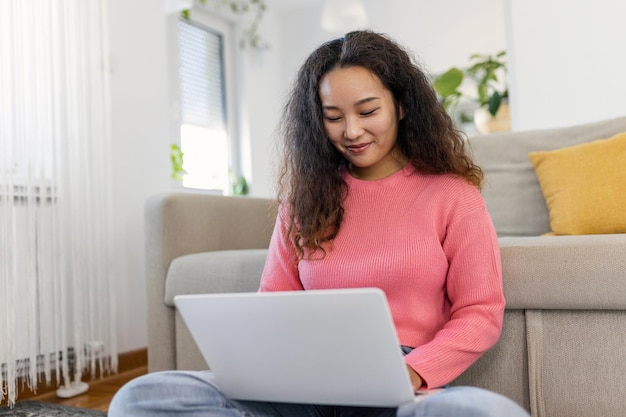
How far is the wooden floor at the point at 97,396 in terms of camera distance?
187 centimetres

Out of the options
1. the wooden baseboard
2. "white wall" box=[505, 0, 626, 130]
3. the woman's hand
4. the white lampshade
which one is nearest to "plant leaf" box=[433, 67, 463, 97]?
"white wall" box=[505, 0, 626, 130]

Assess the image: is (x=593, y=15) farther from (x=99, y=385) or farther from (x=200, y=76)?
(x=200, y=76)

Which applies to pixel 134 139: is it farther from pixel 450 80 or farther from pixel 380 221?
pixel 380 221

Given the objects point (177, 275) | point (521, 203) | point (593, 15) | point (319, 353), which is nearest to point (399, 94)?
point (319, 353)

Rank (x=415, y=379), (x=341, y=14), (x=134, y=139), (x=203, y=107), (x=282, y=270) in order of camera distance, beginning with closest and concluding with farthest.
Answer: (x=415, y=379) → (x=282, y=270) → (x=134, y=139) → (x=341, y=14) → (x=203, y=107)

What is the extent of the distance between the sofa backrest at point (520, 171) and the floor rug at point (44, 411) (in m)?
1.20

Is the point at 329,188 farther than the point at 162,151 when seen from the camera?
No

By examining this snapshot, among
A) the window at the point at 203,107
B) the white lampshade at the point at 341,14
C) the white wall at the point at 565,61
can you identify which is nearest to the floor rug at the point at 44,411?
the white wall at the point at 565,61

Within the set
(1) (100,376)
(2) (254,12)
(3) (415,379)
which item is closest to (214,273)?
(1) (100,376)

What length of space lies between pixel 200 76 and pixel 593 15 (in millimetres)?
2321

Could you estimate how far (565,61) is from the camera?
7.06 feet

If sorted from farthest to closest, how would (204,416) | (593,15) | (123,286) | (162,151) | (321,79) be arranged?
(162,151), (123,286), (593,15), (321,79), (204,416)

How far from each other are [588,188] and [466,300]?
30.1 inches

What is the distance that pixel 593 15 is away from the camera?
2104 millimetres
